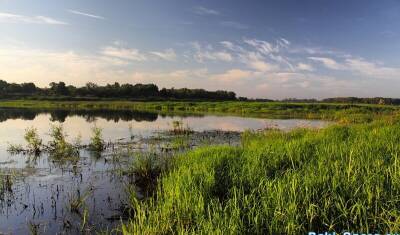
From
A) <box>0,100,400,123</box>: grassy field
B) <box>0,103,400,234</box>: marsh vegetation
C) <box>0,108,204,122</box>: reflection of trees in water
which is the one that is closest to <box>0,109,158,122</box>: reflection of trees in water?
<box>0,108,204,122</box>: reflection of trees in water

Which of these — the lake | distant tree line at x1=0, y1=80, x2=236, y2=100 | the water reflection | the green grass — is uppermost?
distant tree line at x1=0, y1=80, x2=236, y2=100

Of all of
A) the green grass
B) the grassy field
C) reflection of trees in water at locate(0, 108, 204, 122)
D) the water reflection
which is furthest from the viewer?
the grassy field

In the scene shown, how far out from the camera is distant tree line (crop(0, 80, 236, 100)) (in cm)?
11481

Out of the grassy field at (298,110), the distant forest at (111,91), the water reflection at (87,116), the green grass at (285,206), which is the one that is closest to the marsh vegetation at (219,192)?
the green grass at (285,206)

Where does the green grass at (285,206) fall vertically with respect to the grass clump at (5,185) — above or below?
above

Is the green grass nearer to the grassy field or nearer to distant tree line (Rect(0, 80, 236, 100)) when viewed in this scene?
the grassy field

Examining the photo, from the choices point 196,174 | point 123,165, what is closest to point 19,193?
point 123,165

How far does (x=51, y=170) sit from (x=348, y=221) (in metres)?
10.7

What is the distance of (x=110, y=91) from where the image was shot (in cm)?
11700

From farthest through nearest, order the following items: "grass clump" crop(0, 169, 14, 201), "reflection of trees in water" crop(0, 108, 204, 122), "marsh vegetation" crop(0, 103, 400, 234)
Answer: "reflection of trees in water" crop(0, 108, 204, 122), "grass clump" crop(0, 169, 14, 201), "marsh vegetation" crop(0, 103, 400, 234)

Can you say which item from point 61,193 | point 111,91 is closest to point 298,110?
point 61,193

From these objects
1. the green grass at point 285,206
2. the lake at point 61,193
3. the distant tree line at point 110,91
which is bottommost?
the lake at point 61,193

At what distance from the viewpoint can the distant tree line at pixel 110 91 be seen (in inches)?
4520

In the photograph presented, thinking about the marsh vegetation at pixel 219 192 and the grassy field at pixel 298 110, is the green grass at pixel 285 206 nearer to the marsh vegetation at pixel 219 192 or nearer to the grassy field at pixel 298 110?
the marsh vegetation at pixel 219 192
